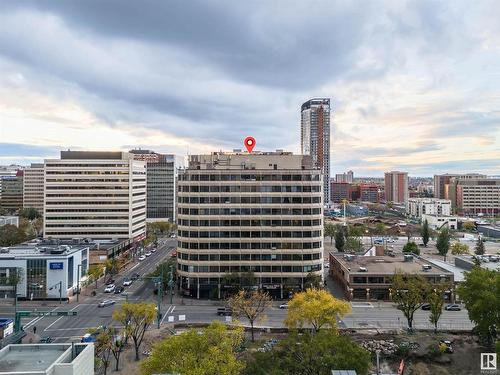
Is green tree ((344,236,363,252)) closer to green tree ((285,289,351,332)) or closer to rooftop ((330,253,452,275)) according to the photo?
rooftop ((330,253,452,275))

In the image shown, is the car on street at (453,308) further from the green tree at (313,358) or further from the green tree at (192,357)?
the green tree at (192,357)

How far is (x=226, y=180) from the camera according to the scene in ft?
289

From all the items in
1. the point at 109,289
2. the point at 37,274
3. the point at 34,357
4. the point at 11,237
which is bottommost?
the point at 109,289

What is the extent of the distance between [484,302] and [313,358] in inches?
1132

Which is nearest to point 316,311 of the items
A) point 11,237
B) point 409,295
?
point 409,295

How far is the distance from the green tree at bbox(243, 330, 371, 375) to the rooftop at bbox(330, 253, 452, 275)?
146ft

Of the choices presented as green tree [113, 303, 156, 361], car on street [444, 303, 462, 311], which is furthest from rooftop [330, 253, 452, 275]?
green tree [113, 303, 156, 361]

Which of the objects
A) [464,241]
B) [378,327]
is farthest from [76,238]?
[464,241]

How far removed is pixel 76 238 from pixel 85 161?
25.8m

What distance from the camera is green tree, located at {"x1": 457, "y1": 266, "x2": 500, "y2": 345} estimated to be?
174ft

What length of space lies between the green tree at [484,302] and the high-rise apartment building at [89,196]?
10707 centimetres

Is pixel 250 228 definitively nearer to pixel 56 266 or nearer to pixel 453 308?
pixel 56 266

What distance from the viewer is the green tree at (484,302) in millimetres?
53125

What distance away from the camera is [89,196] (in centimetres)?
13325
